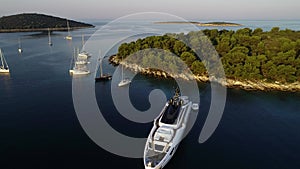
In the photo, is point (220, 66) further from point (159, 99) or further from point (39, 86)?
point (39, 86)

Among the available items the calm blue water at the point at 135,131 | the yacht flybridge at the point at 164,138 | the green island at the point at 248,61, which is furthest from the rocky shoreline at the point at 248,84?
the yacht flybridge at the point at 164,138

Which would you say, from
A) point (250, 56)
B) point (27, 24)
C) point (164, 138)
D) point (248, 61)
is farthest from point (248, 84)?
point (27, 24)

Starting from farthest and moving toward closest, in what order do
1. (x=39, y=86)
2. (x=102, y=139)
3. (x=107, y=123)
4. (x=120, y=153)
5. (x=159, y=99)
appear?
(x=39, y=86) → (x=159, y=99) → (x=107, y=123) → (x=102, y=139) → (x=120, y=153)

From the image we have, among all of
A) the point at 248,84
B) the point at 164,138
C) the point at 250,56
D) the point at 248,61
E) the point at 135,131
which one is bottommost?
the point at 135,131

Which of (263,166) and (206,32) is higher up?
(206,32)

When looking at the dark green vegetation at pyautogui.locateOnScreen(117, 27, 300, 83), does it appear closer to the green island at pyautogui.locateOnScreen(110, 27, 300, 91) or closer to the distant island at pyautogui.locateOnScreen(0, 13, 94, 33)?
the green island at pyautogui.locateOnScreen(110, 27, 300, 91)

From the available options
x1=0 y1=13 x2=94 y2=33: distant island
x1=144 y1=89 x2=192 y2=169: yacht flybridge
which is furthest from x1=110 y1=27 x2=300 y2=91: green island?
x1=0 y1=13 x2=94 y2=33: distant island

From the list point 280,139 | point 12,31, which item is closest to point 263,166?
point 280,139

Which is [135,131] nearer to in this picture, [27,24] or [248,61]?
[248,61]
